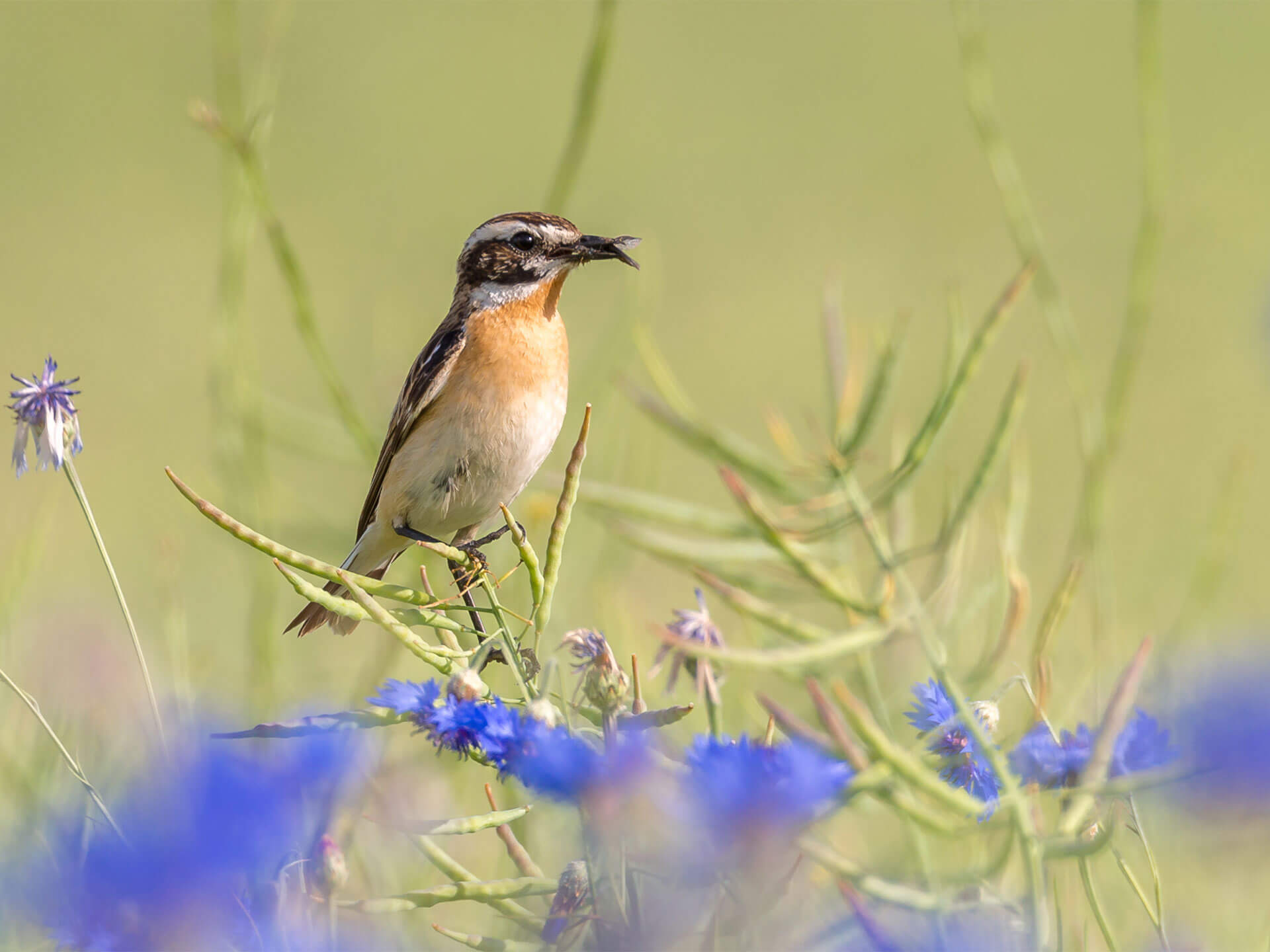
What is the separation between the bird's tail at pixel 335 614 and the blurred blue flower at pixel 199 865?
0.89 meters

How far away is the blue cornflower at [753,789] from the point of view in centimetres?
97

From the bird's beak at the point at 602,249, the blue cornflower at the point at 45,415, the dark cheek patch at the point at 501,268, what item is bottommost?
the blue cornflower at the point at 45,415

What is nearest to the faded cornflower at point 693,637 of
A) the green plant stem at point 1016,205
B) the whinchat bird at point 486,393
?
the green plant stem at point 1016,205

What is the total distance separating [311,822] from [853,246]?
1205cm

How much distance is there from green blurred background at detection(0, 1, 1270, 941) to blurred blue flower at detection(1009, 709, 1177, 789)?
42cm

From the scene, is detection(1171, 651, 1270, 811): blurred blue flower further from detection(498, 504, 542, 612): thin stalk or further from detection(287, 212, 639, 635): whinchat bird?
detection(287, 212, 639, 635): whinchat bird

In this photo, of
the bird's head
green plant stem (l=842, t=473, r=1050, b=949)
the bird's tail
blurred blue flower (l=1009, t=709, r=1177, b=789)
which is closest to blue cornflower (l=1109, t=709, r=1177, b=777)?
blurred blue flower (l=1009, t=709, r=1177, b=789)

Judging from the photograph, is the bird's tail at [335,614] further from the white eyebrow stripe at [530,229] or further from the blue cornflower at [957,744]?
→ the blue cornflower at [957,744]

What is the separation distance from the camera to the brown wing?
355 cm

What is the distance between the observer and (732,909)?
114cm

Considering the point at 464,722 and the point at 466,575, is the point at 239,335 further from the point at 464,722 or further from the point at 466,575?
the point at 464,722

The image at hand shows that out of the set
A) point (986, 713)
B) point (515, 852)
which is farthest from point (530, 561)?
point (986, 713)

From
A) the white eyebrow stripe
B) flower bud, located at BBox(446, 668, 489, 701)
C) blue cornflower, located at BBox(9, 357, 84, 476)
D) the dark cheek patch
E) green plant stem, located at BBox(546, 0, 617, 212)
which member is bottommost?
flower bud, located at BBox(446, 668, 489, 701)

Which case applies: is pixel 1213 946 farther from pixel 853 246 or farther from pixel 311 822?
pixel 853 246
